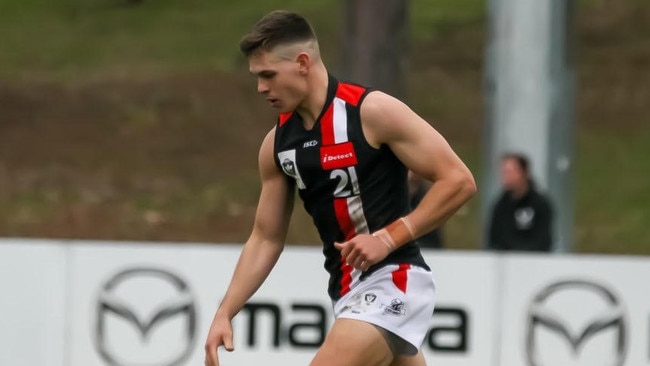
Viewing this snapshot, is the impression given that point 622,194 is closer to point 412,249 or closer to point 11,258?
point 11,258

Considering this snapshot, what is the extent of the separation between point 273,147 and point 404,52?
11557mm

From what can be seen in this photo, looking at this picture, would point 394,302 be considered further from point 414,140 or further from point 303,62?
point 303,62

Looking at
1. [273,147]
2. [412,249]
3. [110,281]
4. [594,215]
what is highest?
[273,147]

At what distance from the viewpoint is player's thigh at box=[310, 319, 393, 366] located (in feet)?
18.7

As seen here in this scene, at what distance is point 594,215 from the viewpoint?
66.0 ft

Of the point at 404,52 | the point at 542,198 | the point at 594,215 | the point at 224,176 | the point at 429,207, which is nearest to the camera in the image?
the point at 429,207

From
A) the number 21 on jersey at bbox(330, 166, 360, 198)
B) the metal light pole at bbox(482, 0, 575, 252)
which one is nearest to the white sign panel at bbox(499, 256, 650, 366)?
the metal light pole at bbox(482, 0, 575, 252)

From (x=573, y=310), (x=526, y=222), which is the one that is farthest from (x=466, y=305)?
(x=526, y=222)

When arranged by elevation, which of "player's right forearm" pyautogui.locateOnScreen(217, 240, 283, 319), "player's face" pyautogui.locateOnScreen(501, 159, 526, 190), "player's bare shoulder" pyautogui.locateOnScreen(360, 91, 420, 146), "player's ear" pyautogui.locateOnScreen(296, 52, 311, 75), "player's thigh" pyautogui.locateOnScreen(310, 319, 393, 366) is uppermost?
"player's ear" pyautogui.locateOnScreen(296, 52, 311, 75)

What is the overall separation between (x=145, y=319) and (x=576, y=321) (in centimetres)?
250

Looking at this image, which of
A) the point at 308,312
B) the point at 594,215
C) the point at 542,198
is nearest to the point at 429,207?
the point at 308,312

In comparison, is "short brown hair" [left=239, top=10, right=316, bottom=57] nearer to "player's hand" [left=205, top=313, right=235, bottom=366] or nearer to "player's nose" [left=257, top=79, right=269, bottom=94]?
"player's nose" [left=257, top=79, right=269, bottom=94]

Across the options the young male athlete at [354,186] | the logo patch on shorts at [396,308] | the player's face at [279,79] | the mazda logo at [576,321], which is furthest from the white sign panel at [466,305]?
the player's face at [279,79]

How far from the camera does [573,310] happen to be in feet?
31.1
